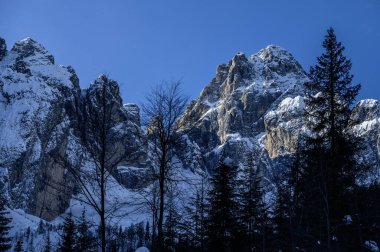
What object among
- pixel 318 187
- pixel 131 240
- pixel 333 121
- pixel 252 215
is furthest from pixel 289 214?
pixel 131 240

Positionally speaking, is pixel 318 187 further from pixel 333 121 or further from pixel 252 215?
pixel 252 215

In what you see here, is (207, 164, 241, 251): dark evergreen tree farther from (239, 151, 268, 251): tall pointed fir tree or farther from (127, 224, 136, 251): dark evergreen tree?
→ (127, 224, 136, 251): dark evergreen tree

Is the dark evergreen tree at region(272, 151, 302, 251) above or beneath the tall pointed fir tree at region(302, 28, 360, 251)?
beneath

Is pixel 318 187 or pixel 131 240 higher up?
pixel 131 240

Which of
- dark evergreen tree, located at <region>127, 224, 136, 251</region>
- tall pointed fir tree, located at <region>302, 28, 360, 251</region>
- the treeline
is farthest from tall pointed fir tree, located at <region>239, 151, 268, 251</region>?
dark evergreen tree, located at <region>127, 224, 136, 251</region>

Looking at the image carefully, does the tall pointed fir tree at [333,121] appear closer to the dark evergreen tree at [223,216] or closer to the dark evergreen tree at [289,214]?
the dark evergreen tree at [289,214]

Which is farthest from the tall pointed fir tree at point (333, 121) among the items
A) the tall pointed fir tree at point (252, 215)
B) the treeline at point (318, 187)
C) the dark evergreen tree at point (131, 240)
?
the dark evergreen tree at point (131, 240)

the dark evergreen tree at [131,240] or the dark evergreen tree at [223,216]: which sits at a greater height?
the dark evergreen tree at [131,240]

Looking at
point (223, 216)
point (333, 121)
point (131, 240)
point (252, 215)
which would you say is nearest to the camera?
point (333, 121)

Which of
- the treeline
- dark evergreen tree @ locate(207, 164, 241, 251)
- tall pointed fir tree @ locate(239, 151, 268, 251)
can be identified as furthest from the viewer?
tall pointed fir tree @ locate(239, 151, 268, 251)

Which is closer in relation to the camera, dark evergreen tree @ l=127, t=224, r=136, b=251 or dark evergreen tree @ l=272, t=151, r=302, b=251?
dark evergreen tree @ l=272, t=151, r=302, b=251

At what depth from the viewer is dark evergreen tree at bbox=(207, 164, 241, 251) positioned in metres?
21.7

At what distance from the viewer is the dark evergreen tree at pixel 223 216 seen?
21.7 metres

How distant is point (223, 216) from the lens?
74.0ft
